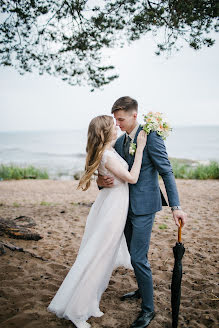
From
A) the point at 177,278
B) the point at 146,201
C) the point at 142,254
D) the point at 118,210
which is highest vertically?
the point at 146,201

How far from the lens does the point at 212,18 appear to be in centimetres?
415

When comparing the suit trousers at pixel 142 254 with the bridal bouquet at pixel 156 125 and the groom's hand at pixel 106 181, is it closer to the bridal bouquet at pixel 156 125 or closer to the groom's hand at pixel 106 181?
the groom's hand at pixel 106 181

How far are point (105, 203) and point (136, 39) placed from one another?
369 cm

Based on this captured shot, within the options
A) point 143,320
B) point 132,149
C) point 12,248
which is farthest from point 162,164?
point 12,248

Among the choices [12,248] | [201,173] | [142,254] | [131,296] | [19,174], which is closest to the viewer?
[142,254]

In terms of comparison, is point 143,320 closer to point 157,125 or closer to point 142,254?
point 142,254

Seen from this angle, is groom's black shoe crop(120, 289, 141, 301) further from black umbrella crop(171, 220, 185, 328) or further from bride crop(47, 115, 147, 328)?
black umbrella crop(171, 220, 185, 328)

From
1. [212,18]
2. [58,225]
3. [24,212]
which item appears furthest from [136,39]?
[24,212]

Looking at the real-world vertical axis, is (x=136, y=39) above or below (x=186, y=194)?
above

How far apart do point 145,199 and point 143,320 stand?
119 centimetres

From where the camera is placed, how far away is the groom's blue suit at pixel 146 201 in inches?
98.3

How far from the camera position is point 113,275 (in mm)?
3688

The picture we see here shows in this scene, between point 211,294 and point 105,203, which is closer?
point 105,203

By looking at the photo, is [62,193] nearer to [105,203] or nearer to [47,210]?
[47,210]
